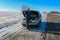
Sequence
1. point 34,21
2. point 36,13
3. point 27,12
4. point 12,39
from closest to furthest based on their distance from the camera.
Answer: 1. point 12,39
2. point 27,12
3. point 34,21
4. point 36,13

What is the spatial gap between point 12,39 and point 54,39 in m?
2.42

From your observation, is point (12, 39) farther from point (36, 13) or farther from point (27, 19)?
point (36, 13)

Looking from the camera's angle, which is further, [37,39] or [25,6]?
[25,6]

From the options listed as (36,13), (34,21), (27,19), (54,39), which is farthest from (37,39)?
(36,13)

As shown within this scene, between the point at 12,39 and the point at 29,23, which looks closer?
the point at 12,39

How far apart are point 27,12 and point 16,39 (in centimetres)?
453

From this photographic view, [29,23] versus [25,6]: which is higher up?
[25,6]

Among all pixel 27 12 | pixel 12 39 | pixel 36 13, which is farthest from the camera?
pixel 36 13

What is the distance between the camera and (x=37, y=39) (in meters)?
9.81

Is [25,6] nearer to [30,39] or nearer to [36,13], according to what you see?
[36,13]

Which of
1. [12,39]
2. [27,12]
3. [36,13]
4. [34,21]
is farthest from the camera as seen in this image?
[36,13]

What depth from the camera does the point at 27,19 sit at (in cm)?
1396

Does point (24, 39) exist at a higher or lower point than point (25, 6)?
lower

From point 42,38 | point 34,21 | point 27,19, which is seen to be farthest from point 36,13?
point 42,38
